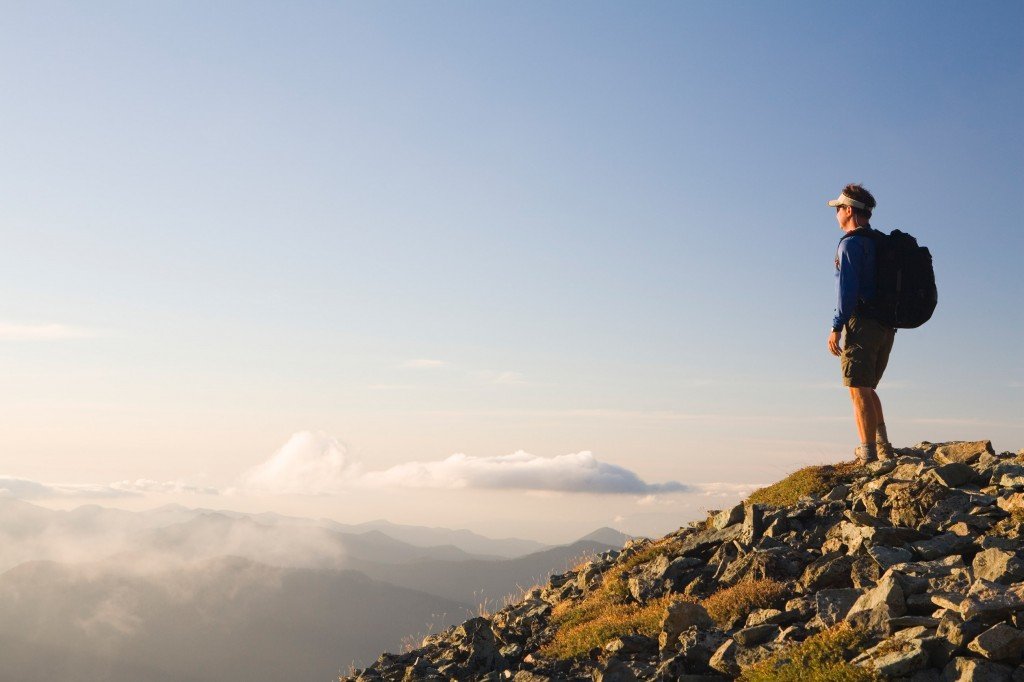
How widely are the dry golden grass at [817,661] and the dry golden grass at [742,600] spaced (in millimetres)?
1939

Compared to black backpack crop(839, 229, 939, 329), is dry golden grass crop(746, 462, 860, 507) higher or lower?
lower

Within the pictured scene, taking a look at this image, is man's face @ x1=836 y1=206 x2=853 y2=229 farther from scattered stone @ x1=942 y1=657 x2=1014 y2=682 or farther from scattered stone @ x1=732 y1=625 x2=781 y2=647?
scattered stone @ x1=942 y1=657 x2=1014 y2=682

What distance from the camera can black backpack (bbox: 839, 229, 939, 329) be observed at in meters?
13.7

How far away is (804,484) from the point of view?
55.8ft

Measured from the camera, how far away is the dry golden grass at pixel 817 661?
7922 mm

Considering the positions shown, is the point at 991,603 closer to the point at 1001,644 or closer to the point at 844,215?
the point at 1001,644

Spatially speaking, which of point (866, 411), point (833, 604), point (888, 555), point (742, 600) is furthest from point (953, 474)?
point (833, 604)

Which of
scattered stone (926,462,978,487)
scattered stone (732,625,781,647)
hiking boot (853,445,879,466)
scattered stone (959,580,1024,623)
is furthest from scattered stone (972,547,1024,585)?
hiking boot (853,445,879,466)

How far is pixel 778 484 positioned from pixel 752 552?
20.2ft

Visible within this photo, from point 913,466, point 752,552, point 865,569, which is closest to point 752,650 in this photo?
point 865,569

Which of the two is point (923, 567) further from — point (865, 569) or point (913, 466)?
point (913, 466)

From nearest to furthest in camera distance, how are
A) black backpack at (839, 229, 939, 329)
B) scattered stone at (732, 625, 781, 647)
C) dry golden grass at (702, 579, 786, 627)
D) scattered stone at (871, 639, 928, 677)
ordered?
scattered stone at (871, 639, 928, 677)
scattered stone at (732, 625, 781, 647)
dry golden grass at (702, 579, 786, 627)
black backpack at (839, 229, 939, 329)

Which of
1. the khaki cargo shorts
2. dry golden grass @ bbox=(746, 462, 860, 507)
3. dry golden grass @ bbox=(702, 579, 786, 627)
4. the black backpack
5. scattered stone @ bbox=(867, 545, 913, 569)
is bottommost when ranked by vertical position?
dry golden grass @ bbox=(702, 579, 786, 627)

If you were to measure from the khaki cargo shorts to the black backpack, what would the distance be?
23 centimetres
